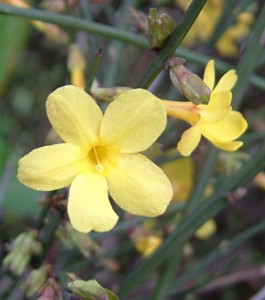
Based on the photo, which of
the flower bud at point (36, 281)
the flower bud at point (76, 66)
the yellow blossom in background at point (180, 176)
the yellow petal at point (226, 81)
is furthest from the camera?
the yellow blossom in background at point (180, 176)

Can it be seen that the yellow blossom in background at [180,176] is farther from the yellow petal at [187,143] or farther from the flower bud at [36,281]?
the yellow petal at [187,143]

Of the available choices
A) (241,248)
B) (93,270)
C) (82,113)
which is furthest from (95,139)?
(241,248)

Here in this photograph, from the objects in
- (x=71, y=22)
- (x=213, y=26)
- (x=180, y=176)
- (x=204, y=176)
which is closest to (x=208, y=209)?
(x=204, y=176)

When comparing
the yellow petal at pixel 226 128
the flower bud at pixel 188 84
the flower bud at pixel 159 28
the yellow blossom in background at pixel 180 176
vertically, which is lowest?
the yellow blossom in background at pixel 180 176

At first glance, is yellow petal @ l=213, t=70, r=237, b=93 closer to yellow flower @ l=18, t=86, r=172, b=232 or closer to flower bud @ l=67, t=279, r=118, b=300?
yellow flower @ l=18, t=86, r=172, b=232

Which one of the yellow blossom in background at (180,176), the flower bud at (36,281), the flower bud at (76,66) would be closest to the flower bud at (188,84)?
the flower bud at (36,281)

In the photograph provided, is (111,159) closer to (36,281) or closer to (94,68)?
(94,68)

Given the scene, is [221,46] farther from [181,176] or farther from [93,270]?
[93,270]
